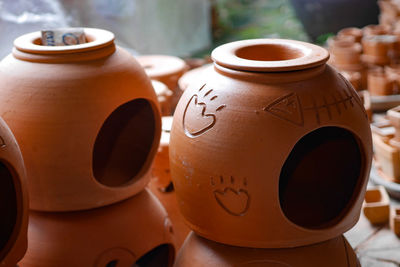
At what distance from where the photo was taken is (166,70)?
14.7ft

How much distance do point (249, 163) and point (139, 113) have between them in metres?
1.02

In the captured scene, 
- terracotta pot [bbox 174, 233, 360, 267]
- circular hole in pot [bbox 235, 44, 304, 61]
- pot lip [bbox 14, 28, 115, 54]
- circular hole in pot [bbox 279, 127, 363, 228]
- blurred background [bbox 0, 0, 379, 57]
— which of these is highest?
pot lip [bbox 14, 28, 115, 54]

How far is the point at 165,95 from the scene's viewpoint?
3.67 metres

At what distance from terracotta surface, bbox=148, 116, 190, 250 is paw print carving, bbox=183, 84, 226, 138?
1.01 metres

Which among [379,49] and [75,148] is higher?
[75,148]

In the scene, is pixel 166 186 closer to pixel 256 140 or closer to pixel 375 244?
pixel 375 244

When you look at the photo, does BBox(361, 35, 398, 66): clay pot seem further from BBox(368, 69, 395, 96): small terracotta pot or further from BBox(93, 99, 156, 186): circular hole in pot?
BBox(93, 99, 156, 186): circular hole in pot

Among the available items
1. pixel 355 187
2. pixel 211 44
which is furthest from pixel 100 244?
pixel 211 44

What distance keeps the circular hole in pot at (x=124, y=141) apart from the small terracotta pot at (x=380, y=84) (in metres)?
3.01

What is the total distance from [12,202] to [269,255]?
3.20ft

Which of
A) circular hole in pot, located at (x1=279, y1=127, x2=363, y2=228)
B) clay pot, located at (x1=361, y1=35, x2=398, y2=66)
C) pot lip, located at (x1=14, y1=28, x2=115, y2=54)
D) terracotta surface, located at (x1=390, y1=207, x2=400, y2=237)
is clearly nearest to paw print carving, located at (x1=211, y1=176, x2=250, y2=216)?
circular hole in pot, located at (x1=279, y1=127, x2=363, y2=228)

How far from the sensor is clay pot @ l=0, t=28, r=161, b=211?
207 centimetres

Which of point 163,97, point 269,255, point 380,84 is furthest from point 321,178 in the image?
point 380,84

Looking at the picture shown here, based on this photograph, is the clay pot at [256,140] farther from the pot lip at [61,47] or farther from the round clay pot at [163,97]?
the round clay pot at [163,97]
